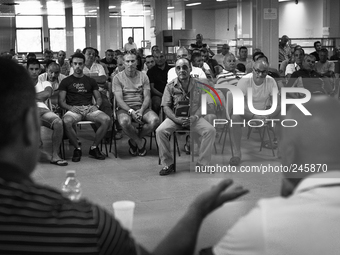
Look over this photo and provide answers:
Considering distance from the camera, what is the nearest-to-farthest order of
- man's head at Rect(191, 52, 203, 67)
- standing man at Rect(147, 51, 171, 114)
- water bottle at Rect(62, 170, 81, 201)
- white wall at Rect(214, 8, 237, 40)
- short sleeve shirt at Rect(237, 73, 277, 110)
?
water bottle at Rect(62, 170, 81, 201) → short sleeve shirt at Rect(237, 73, 277, 110) → standing man at Rect(147, 51, 171, 114) → man's head at Rect(191, 52, 203, 67) → white wall at Rect(214, 8, 237, 40)

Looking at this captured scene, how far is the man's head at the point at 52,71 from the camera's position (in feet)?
24.0

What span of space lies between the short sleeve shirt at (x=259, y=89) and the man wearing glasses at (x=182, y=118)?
61 centimetres

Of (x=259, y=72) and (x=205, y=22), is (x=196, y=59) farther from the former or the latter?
(x=205, y=22)

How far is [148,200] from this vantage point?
183 inches

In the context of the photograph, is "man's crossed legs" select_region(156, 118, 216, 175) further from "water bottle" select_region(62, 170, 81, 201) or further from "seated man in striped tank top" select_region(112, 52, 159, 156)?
"water bottle" select_region(62, 170, 81, 201)

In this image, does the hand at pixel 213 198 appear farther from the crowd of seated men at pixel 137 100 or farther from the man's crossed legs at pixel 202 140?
the man's crossed legs at pixel 202 140

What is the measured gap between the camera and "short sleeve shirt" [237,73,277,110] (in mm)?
3945

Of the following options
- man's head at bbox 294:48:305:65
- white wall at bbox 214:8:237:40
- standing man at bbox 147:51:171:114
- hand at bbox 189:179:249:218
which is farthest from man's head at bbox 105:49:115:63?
white wall at bbox 214:8:237:40

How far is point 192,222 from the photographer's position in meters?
0.92

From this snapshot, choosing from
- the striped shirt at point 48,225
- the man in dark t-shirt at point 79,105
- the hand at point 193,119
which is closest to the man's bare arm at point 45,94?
the man in dark t-shirt at point 79,105

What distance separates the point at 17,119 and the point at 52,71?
22.1 ft

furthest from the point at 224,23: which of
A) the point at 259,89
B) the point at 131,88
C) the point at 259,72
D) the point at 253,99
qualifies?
the point at 253,99

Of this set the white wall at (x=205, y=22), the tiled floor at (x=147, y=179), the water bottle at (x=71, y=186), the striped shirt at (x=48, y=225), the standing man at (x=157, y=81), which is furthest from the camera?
the white wall at (x=205, y=22)

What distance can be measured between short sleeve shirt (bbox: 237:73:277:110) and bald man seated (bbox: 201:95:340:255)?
2.95 meters
